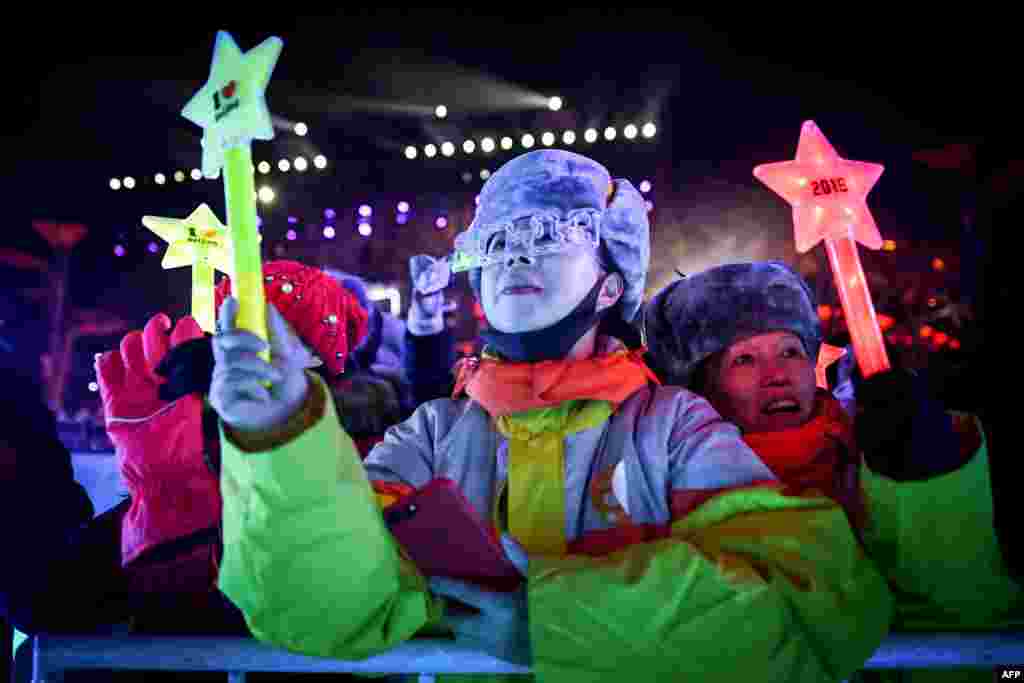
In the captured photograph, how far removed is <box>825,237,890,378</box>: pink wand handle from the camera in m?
1.22

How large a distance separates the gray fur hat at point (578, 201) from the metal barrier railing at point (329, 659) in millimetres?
1025

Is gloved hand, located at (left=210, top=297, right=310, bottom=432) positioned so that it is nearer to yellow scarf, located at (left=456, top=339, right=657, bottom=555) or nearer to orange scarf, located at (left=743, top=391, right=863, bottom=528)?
yellow scarf, located at (left=456, top=339, right=657, bottom=555)

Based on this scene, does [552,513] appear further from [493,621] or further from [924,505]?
[924,505]

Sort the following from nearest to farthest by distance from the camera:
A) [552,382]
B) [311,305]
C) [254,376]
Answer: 1. [254,376]
2. [552,382]
3. [311,305]

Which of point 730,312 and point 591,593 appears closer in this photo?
point 591,593

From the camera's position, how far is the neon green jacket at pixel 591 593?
103 centimetres

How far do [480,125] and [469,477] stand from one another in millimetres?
6736

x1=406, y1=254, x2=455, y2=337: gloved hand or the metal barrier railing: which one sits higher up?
x1=406, y1=254, x2=455, y2=337: gloved hand

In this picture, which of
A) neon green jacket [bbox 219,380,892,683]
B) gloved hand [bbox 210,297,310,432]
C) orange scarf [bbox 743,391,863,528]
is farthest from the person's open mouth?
gloved hand [bbox 210,297,310,432]

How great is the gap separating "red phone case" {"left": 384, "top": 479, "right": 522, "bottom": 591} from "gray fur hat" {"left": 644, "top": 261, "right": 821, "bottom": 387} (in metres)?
1.14

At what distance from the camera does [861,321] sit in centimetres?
124

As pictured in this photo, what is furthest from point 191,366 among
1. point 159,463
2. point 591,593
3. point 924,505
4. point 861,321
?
point 924,505

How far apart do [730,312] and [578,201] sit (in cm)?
69

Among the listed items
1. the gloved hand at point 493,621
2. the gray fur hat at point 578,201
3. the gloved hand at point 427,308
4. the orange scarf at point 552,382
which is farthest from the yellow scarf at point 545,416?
the gloved hand at point 427,308
